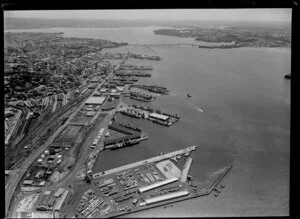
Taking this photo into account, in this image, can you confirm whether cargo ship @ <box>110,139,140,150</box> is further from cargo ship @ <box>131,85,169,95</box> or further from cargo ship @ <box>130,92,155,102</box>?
cargo ship @ <box>131,85,169,95</box>

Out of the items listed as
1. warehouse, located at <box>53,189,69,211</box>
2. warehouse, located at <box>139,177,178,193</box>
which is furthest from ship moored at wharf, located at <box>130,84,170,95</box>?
warehouse, located at <box>53,189,69,211</box>

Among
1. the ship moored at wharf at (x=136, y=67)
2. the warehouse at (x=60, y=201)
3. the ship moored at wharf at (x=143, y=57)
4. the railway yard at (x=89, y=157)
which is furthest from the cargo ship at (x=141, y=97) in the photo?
the warehouse at (x=60, y=201)

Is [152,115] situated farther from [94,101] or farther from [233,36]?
[233,36]

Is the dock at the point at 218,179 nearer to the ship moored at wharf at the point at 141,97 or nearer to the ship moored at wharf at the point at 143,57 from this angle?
the ship moored at wharf at the point at 141,97

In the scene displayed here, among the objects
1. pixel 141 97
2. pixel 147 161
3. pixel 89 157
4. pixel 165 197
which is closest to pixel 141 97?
pixel 141 97

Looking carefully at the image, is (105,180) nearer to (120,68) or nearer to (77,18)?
(120,68)
